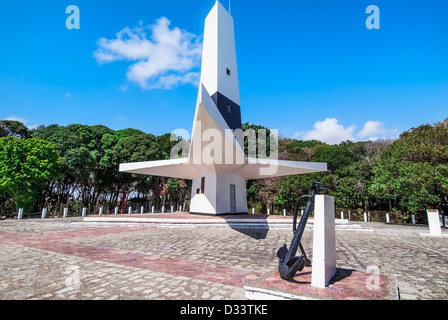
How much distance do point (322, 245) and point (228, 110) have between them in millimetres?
11201

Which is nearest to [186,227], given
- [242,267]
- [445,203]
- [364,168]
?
[242,267]

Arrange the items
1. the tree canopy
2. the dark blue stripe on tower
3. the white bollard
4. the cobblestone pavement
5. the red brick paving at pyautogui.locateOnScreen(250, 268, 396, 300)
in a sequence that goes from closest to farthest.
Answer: the red brick paving at pyautogui.locateOnScreen(250, 268, 396, 300) < the cobblestone pavement < the white bollard < the dark blue stripe on tower < the tree canopy

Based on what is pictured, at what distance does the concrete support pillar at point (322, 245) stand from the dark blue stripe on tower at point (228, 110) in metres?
9.99

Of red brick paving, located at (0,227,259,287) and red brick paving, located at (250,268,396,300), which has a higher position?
red brick paving, located at (250,268,396,300)

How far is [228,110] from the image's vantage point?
43.5ft

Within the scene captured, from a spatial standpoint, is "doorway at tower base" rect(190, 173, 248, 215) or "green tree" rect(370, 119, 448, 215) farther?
"doorway at tower base" rect(190, 173, 248, 215)

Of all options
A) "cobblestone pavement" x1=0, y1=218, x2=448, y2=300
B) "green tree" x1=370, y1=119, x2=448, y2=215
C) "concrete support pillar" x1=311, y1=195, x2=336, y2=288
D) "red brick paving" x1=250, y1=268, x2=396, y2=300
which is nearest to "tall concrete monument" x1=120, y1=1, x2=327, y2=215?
"green tree" x1=370, y1=119, x2=448, y2=215

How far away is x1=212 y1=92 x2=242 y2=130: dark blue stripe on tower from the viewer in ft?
40.5

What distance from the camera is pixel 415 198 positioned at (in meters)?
15.4

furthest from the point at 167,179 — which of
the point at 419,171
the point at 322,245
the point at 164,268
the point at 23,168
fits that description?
the point at 322,245

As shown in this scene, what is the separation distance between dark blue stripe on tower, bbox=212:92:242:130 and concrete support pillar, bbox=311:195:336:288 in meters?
9.99

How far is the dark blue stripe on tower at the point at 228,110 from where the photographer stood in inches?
486

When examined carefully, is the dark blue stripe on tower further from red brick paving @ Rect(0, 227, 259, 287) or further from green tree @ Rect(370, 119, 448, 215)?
green tree @ Rect(370, 119, 448, 215)
